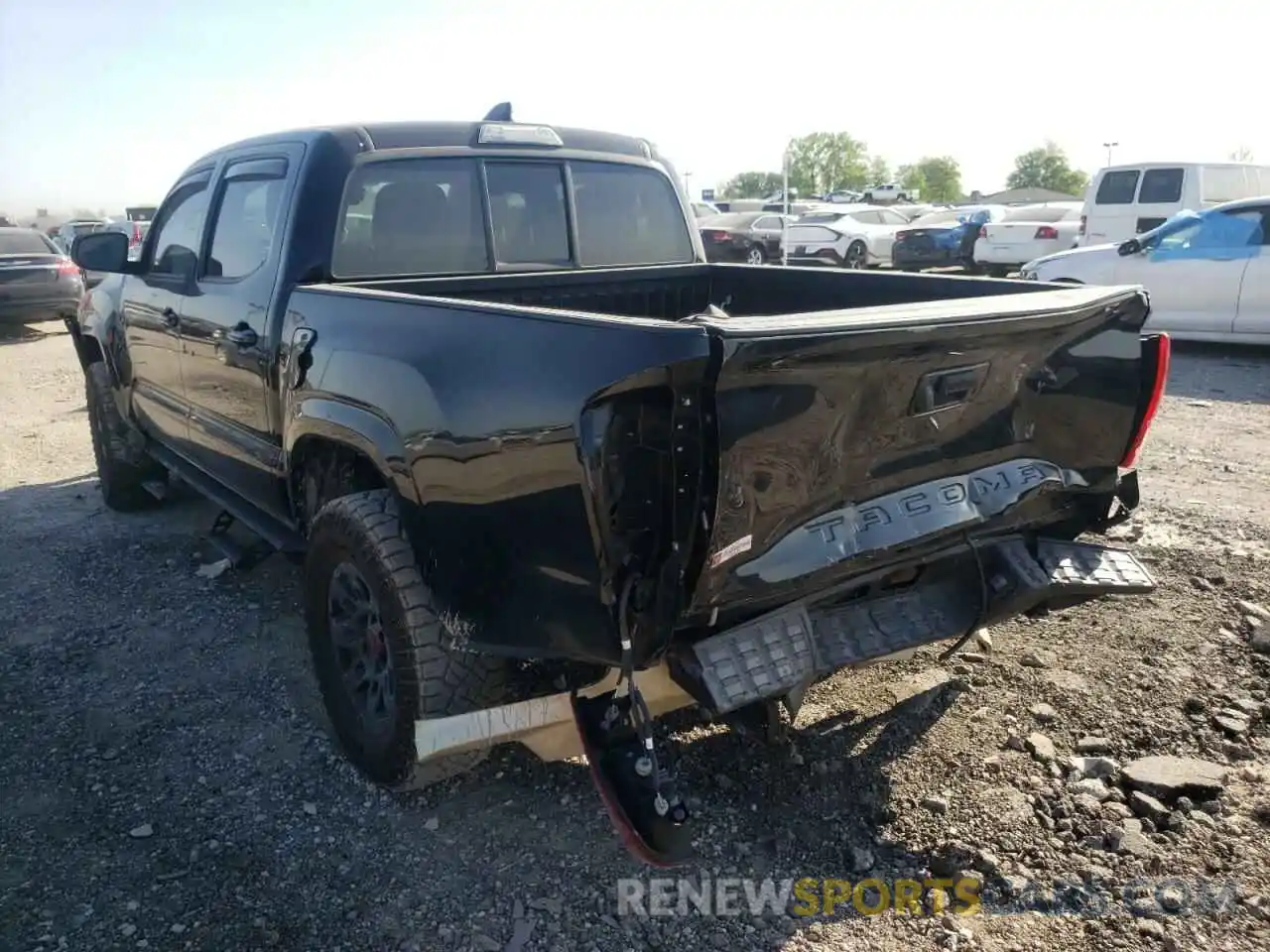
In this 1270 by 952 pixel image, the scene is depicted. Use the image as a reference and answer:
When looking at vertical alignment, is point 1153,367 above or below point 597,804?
above

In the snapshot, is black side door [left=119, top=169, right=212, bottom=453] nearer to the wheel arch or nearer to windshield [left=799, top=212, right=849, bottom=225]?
the wheel arch

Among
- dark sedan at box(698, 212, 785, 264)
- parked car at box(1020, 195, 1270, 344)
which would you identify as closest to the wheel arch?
parked car at box(1020, 195, 1270, 344)

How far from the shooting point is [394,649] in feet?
9.21

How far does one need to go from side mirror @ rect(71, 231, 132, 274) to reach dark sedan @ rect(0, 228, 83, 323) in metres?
10.5

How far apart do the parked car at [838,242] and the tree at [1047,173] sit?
226ft

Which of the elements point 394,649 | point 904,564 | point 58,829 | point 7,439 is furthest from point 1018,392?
point 7,439

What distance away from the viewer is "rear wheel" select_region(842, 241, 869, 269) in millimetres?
A: 20766

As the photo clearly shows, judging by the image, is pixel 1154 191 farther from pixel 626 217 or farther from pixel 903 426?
pixel 903 426

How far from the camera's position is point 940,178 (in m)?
91.6

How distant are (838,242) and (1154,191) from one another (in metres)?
6.73

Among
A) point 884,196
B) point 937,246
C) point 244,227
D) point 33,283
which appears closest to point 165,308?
point 244,227

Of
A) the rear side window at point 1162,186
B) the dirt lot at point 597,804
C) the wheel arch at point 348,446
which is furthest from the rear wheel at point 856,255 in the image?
the wheel arch at point 348,446

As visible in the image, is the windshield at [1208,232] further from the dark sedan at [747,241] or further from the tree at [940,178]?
the tree at [940,178]

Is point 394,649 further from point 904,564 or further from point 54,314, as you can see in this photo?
point 54,314
